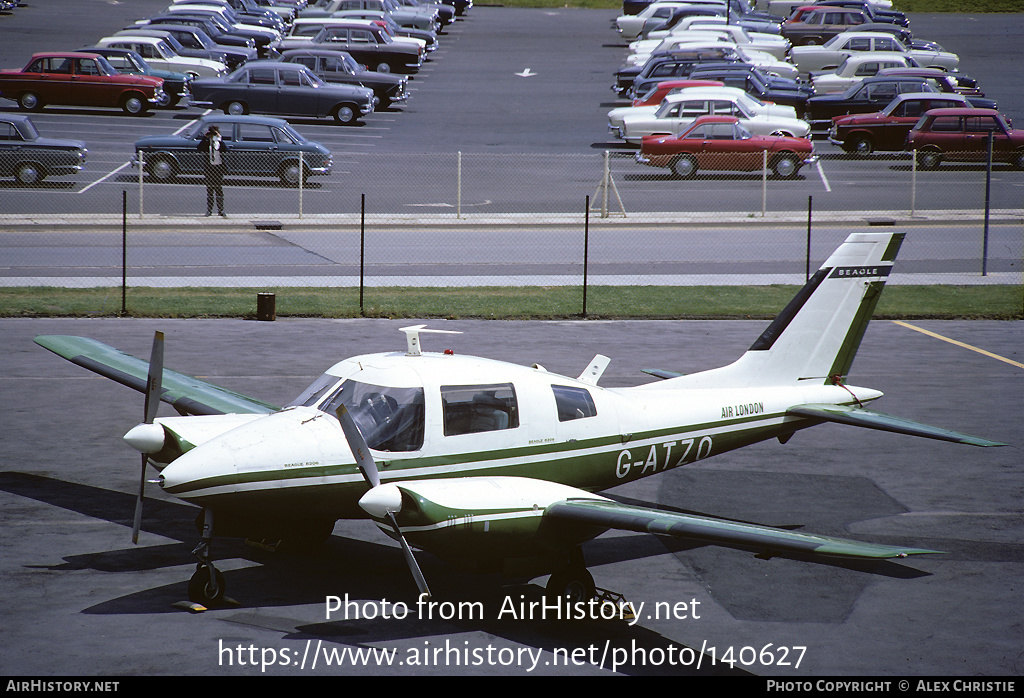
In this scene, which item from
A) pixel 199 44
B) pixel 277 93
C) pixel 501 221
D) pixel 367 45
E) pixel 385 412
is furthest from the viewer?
pixel 199 44

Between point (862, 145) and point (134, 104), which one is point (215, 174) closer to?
point (134, 104)

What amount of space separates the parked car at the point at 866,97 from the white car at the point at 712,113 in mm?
4015

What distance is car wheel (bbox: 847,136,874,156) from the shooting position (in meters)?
42.5

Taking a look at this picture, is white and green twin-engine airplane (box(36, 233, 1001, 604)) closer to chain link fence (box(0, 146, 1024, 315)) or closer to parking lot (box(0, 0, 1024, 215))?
A: chain link fence (box(0, 146, 1024, 315))

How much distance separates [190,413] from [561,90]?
152 feet

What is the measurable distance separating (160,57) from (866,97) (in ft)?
104

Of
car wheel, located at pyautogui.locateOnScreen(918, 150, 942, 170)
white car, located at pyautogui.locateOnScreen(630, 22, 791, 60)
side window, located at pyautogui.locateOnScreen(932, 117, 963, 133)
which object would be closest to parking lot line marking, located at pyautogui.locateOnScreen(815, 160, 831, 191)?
car wheel, located at pyautogui.locateOnScreen(918, 150, 942, 170)

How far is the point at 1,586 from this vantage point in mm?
10141

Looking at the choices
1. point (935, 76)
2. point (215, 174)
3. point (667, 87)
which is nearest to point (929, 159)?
point (935, 76)

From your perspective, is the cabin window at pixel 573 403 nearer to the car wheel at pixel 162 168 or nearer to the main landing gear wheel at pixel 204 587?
the main landing gear wheel at pixel 204 587

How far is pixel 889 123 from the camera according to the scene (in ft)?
137

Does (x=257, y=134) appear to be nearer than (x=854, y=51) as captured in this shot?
Yes

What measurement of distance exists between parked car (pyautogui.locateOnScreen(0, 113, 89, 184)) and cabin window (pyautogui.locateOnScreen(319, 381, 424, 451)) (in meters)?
27.7

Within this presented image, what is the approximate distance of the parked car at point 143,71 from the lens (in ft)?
152
